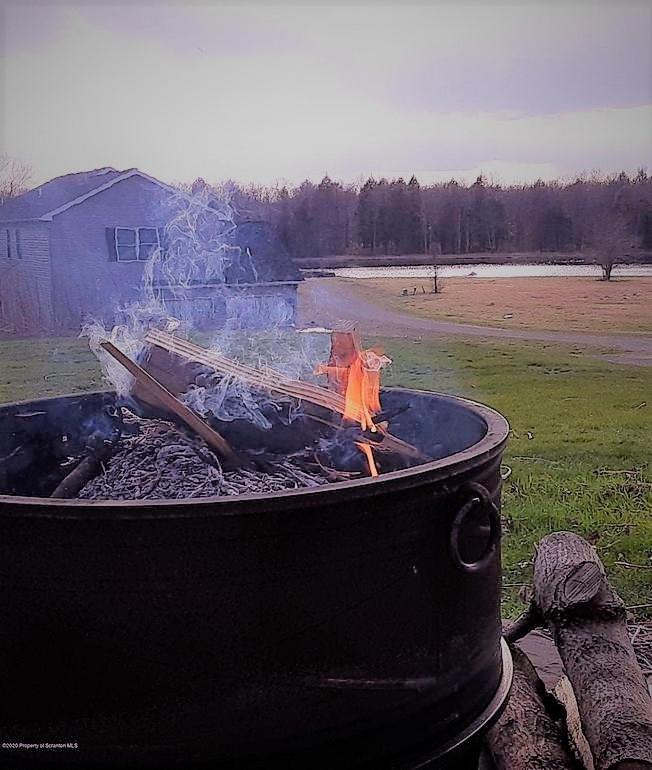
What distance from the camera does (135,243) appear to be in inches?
79.1

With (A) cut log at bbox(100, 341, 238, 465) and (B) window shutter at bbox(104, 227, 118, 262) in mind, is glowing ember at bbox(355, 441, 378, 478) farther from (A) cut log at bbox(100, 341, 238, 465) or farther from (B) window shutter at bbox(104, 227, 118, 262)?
(B) window shutter at bbox(104, 227, 118, 262)

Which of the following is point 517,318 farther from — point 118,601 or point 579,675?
point 118,601

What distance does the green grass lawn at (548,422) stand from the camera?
280 centimetres

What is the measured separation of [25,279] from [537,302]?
285 centimetres

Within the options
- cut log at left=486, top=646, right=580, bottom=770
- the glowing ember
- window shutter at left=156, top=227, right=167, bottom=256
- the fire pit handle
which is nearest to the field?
window shutter at left=156, top=227, right=167, bottom=256

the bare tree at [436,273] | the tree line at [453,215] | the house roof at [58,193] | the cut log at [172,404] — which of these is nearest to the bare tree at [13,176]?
the house roof at [58,193]

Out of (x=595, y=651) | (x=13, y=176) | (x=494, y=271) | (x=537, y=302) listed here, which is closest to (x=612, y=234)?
(x=494, y=271)

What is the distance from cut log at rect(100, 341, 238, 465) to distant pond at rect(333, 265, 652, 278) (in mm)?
884

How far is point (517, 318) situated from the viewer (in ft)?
15.1

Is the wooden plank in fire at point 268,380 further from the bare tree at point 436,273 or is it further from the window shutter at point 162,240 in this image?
the bare tree at point 436,273

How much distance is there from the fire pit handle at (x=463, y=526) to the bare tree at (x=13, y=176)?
4.50ft

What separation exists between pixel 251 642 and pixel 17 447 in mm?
809

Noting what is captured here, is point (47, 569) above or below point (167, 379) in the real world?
below

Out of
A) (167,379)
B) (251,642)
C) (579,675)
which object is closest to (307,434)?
(167,379)
